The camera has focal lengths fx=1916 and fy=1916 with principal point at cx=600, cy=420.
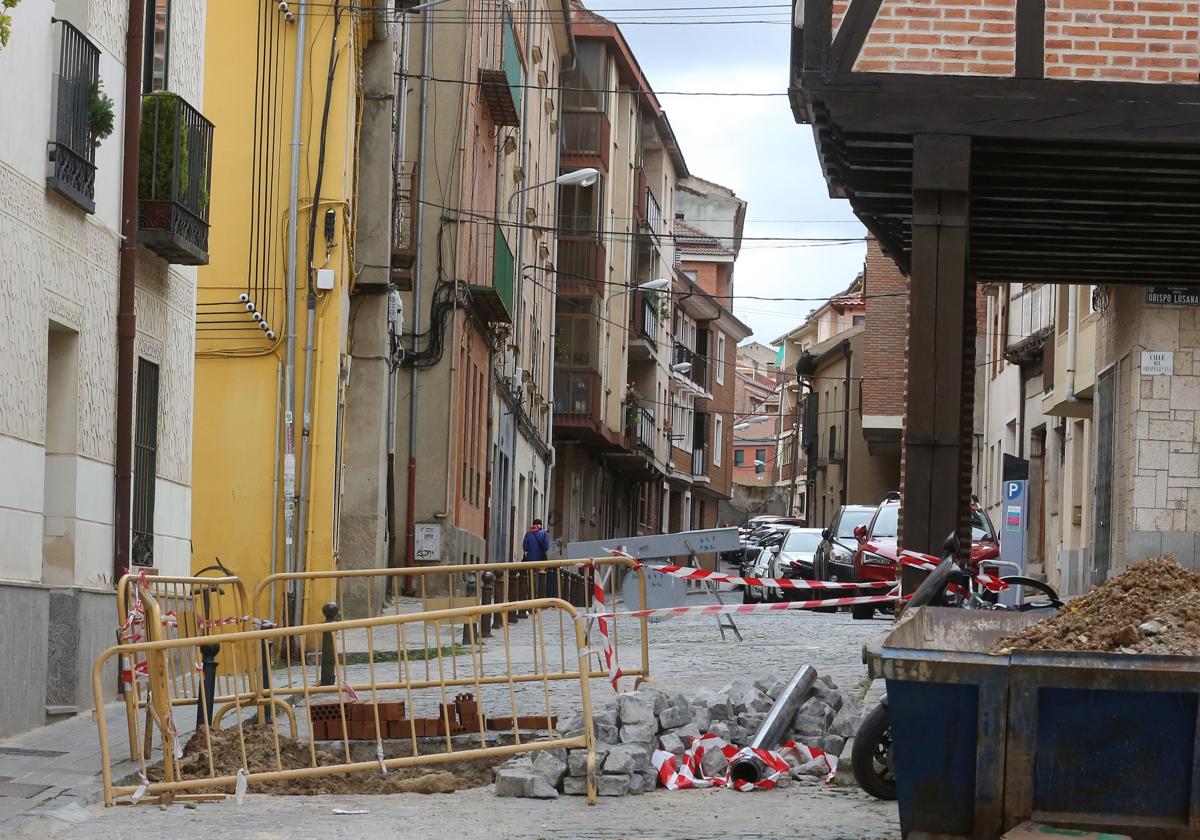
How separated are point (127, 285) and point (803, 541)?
85.0 ft

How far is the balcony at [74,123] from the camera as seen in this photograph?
42.4ft

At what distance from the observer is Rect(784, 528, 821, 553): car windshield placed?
38.6 meters

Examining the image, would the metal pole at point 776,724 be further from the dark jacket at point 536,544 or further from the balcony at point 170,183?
the dark jacket at point 536,544

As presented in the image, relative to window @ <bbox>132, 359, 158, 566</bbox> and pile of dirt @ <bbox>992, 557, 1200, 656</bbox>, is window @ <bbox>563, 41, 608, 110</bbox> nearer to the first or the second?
window @ <bbox>132, 359, 158, 566</bbox>

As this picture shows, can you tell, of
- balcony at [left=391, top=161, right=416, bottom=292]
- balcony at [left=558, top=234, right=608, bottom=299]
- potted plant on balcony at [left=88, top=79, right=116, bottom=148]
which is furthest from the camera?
balcony at [left=558, top=234, right=608, bottom=299]

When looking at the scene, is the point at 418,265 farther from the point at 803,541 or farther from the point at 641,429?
the point at 641,429

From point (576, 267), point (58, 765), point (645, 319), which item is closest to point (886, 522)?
point (58, 765)

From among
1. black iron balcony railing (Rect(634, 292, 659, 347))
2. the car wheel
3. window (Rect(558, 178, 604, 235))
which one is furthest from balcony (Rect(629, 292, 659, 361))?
the car wheel

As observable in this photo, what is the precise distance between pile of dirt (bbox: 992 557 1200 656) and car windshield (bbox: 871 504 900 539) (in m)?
21.8

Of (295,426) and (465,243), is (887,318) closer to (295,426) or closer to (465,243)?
(465,243)

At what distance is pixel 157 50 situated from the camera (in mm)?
16125

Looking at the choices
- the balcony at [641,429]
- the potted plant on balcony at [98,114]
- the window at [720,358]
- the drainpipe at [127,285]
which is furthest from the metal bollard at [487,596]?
the window at [720,358]

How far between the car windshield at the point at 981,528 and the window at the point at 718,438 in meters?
52.1

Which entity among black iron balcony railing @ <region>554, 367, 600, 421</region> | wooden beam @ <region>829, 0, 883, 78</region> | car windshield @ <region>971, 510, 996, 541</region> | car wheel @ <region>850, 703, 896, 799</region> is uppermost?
wooden beam @ <region>829, 0, 883, 78</region>
